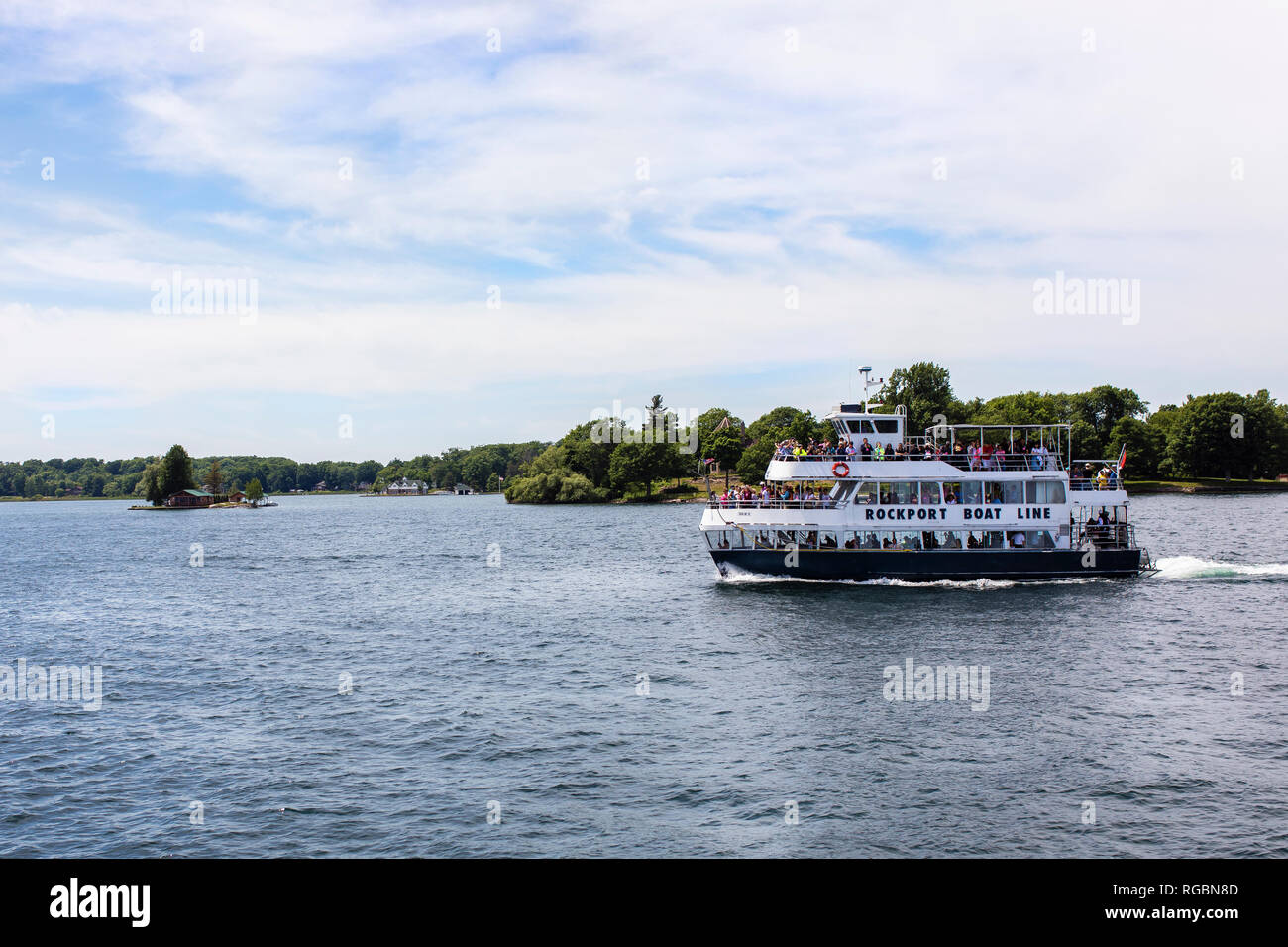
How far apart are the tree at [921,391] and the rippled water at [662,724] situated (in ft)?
366

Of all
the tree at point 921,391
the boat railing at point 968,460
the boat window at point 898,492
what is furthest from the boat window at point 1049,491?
the tree at point 921,391

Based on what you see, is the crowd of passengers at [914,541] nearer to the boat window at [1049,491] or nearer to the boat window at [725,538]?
the boat window at [725,538]

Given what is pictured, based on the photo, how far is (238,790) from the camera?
25.8m

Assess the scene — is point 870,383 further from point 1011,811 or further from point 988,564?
point 1011,811

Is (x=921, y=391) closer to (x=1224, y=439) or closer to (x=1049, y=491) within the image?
(x=1224, y=439)

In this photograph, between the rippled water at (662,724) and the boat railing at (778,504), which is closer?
the rippled water at (662,724)

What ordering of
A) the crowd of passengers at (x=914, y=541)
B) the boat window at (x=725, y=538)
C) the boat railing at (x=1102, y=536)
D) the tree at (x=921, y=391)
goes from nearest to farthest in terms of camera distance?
the crowd of passengers at (x=914, y=541) < the boat window at (x=725, y=538) < the boat railing at (x=1102, y=536) < the tree at (x=921, y=391)

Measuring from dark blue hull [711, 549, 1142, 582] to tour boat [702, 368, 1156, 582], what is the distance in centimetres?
7

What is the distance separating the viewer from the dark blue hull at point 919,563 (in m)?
60.6

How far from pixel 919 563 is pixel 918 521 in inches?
112
